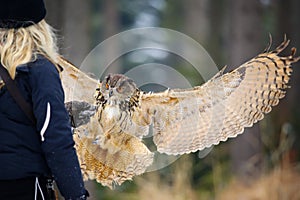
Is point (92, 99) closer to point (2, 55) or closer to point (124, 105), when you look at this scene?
point (124, 105)

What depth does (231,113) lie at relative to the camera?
4195 millimetres

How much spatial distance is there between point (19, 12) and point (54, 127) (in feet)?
1.71

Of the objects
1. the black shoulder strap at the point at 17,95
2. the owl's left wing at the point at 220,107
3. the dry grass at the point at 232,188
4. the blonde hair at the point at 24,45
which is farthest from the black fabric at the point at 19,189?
the dry grass at the point at 232,188

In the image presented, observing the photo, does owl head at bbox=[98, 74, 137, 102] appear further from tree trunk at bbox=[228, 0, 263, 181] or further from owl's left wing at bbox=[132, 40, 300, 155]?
tree trunk at bbox=[228, 0, 263, 181]

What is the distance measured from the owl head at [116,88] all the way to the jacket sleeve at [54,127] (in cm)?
66

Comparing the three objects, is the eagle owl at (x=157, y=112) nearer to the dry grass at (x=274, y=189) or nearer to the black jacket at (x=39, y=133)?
the black jacket at (x=39, y=133)

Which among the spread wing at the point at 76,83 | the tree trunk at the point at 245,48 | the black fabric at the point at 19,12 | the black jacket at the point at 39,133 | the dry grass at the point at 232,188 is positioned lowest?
the black jacket at the point at 39,133

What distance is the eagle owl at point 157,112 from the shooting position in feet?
12.7

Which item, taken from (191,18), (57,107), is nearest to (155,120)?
(57,107)

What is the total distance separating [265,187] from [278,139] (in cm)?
287

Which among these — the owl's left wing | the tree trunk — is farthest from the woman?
the tree trunk

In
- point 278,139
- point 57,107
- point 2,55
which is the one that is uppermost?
point 278,139

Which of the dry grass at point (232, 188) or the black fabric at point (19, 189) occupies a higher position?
the dry grass at point (232, 188)

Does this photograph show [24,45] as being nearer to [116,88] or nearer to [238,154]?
[116,88]
